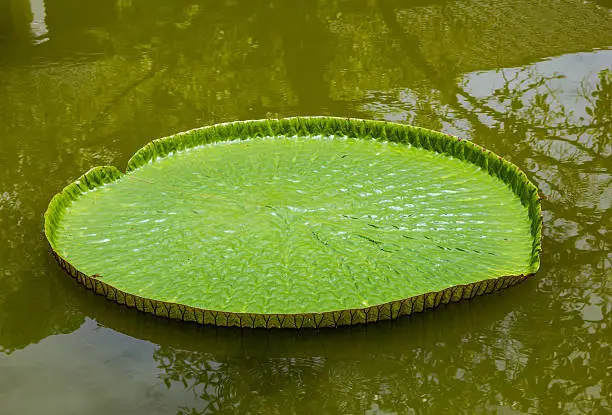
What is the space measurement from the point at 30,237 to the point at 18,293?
0.34m

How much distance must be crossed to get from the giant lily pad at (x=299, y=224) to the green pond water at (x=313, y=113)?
0.33 ft

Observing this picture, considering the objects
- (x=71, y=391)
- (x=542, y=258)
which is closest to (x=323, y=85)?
(x=542, y=258)

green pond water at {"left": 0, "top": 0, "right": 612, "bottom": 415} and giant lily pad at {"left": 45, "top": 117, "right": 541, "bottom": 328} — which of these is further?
giant lily pad at {"left": 45, "top": 117, "right": 541, "bottom": 328}

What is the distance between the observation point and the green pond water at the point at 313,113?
6.52ft

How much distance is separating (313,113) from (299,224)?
1.26 metres

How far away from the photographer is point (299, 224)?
2520mm

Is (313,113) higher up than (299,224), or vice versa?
(313,113)

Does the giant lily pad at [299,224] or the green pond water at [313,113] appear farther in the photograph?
the giant lily pad at [299,224]

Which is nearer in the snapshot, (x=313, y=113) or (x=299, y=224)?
(x=299, y=224)

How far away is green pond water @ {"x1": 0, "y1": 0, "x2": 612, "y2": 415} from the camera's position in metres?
1.99

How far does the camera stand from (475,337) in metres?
2.16

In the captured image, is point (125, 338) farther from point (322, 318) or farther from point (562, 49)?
point (562, 49)

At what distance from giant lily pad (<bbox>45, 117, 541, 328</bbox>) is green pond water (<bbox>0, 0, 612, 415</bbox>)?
10cm

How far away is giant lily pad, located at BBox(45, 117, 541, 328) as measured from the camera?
220cm
